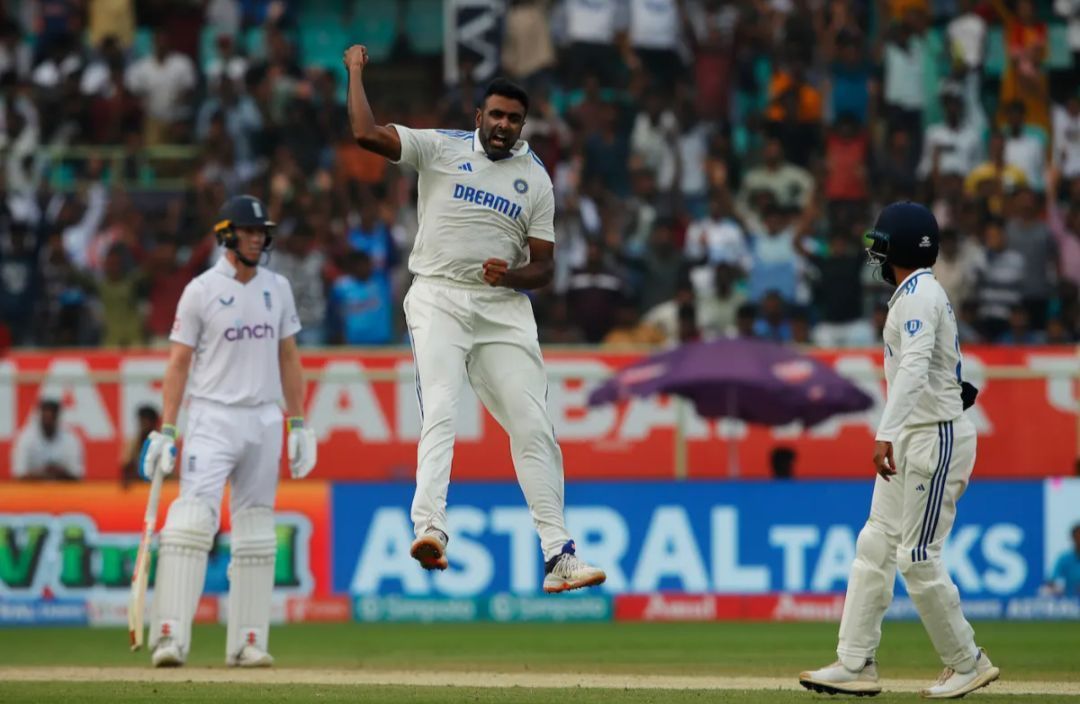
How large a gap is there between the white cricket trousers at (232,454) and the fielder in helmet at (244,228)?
36.6 inches

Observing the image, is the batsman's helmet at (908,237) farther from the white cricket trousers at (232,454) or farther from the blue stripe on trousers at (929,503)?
the white cricket trousers at (232,454)

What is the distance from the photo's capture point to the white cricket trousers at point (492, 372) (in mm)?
10398

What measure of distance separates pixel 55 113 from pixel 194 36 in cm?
209

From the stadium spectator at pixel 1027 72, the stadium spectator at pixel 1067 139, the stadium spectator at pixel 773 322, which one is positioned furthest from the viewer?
the stadium spectator at pixel 1027 72

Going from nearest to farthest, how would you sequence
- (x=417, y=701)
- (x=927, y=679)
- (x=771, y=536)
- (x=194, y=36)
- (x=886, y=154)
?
(x=417, y=701) < (x=927, y=679) < (x=771, y=536) < (x=886, y=154) < (x=194, y=36)

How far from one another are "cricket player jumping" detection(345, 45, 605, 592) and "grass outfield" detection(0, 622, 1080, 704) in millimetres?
1134

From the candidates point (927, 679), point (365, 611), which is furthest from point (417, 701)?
point (365, 611)

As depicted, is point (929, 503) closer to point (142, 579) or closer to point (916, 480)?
point (916, 480)

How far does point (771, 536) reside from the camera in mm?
17125

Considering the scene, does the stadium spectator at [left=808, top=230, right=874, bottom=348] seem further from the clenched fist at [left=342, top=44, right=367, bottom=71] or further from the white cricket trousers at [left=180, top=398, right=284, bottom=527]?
the clenched fist at [left=342, top=44, right=367, bottom=71]

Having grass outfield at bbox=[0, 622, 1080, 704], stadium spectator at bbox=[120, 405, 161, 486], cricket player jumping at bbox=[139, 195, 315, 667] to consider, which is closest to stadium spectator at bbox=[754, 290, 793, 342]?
grass outfield at bbox=[0, 622, 1080, 704]

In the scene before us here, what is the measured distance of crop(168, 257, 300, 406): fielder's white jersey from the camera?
12117mm

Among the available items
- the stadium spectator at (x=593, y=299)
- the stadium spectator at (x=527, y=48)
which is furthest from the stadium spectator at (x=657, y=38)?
the stadium spectator at (x=593, y=299)

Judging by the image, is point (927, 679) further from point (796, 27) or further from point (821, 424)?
point (796, 27)
